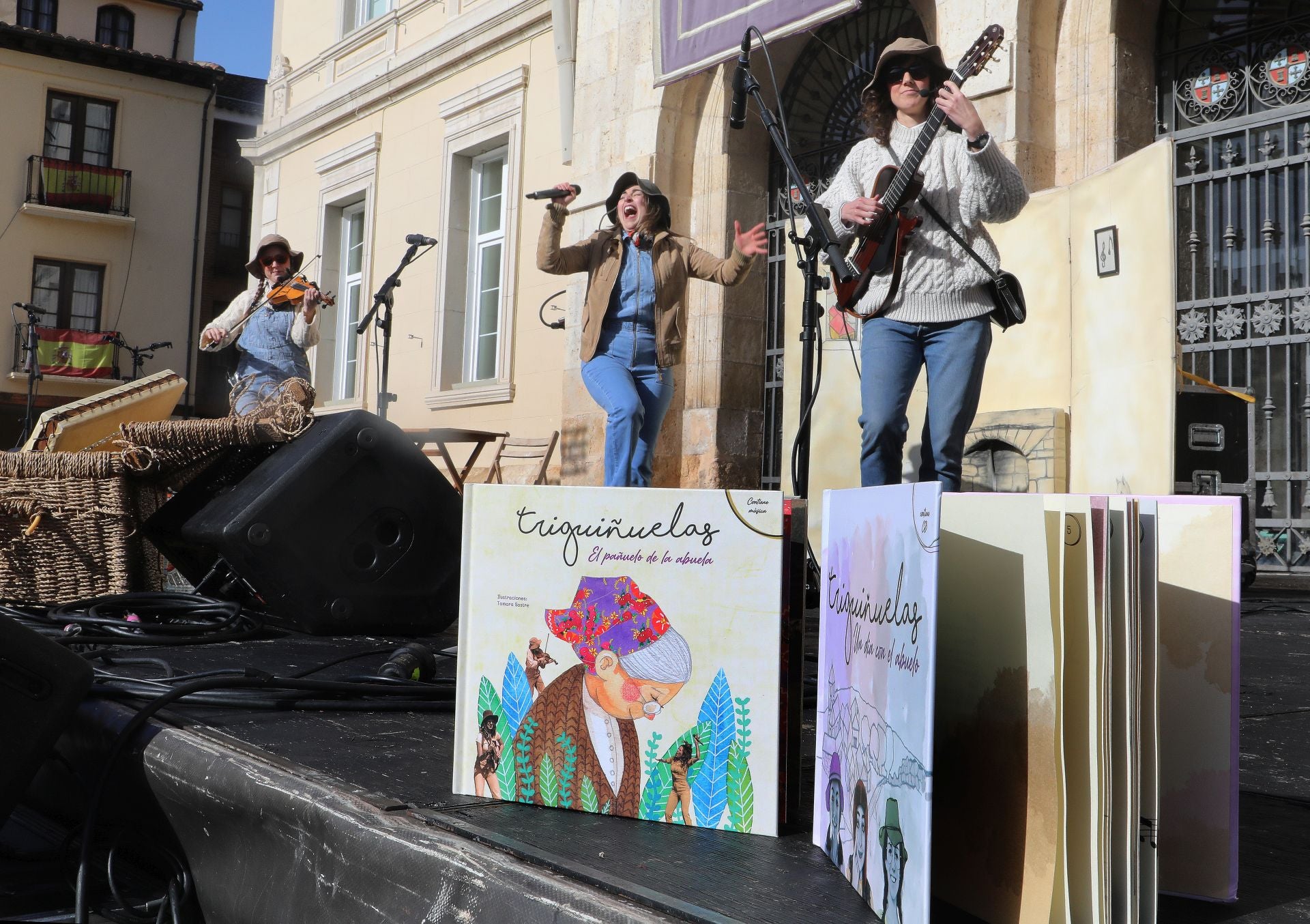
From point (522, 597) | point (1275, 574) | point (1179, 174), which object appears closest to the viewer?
point (522, 597)

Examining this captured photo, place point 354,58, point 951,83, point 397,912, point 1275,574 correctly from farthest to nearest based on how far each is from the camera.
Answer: point 354,58, point 1275,574, point 951,83, point 397,912

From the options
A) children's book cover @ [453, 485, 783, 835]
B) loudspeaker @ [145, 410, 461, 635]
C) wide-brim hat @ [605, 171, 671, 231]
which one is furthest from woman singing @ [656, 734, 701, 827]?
wide-brim hat @ [605, 171, 671, 231]

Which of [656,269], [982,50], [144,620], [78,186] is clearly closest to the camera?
[144,620]

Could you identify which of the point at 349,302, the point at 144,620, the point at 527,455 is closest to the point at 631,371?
the point at 144,620

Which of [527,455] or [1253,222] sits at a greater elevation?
[1253,222]

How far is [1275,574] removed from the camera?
5.25 m

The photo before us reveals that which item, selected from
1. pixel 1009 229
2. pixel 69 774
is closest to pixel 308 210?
pixel 1009 229

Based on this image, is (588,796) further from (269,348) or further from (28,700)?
(269,348)

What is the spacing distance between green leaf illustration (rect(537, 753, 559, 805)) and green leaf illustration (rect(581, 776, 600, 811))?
33 millimetres

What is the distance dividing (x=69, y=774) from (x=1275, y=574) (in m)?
5.07

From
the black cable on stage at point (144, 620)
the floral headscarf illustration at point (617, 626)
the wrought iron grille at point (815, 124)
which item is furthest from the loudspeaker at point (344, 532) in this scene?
the wrought iron grille at point (815, 124)

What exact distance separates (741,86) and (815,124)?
4.00m

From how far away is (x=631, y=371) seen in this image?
4230 millimetres

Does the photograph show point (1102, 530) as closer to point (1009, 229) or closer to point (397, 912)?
point (397, 912)
